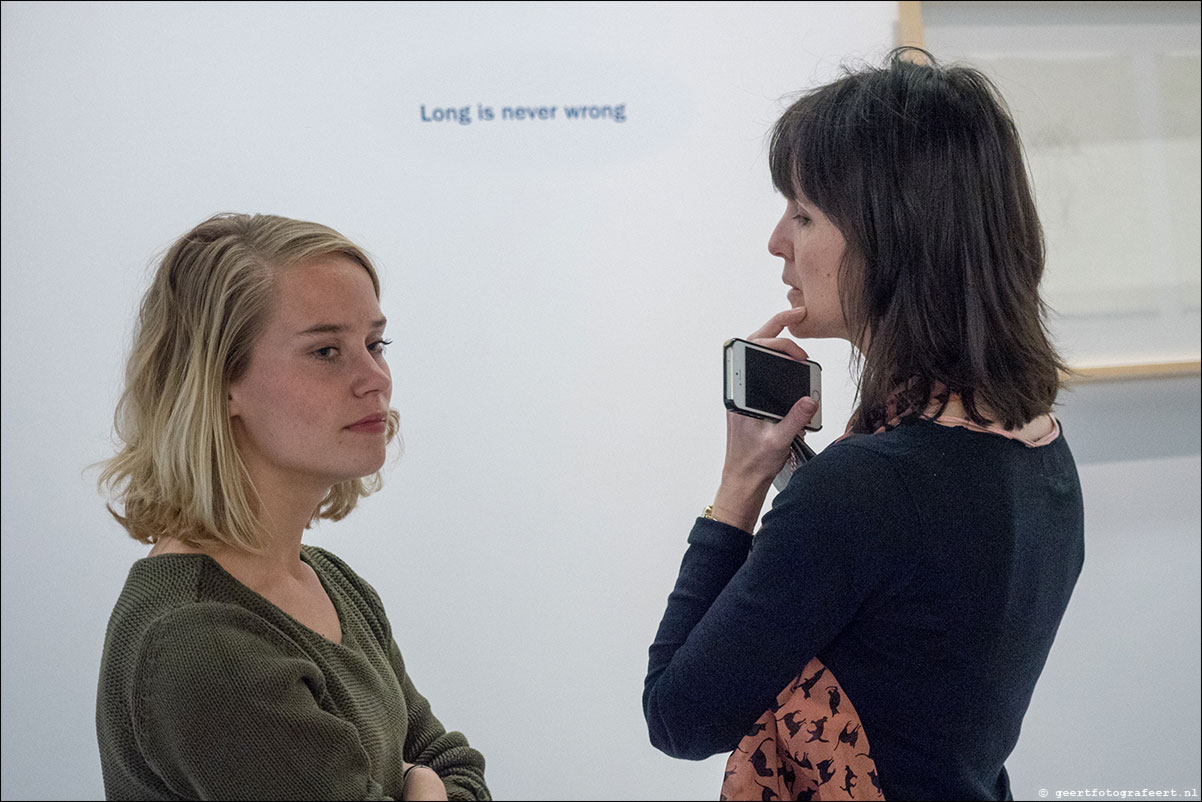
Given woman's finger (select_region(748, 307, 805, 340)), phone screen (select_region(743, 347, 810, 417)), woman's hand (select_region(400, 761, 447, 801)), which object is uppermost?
woman's finger (select_region(748, 307, 805, 340))

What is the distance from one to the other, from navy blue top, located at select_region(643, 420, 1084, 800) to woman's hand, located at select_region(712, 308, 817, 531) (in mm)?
135

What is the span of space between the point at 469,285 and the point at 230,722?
120 cm

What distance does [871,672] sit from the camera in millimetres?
922

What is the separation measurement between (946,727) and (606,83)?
1425mm

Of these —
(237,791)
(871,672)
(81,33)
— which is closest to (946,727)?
(871,672)

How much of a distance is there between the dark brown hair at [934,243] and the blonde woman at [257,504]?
1.69 ft

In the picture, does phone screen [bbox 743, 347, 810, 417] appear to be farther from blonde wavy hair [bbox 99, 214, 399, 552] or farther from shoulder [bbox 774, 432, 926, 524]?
blonde wavy hair [bbox 99, 214, 399, 552]

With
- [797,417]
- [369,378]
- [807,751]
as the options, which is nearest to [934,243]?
[797,417]

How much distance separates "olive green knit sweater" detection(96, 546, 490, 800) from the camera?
89cm

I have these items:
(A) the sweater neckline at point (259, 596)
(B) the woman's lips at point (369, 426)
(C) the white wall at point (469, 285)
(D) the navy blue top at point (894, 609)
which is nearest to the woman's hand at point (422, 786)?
(A) the sweater neckline at point (259, 596)

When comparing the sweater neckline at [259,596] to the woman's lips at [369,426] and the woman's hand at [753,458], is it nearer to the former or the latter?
the woman's lips at [369,426]

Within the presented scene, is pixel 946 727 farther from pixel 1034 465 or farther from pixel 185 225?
pixel 185 225

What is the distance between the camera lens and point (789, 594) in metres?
0.89

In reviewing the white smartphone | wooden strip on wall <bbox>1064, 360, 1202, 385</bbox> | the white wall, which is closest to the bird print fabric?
the white smartphone
